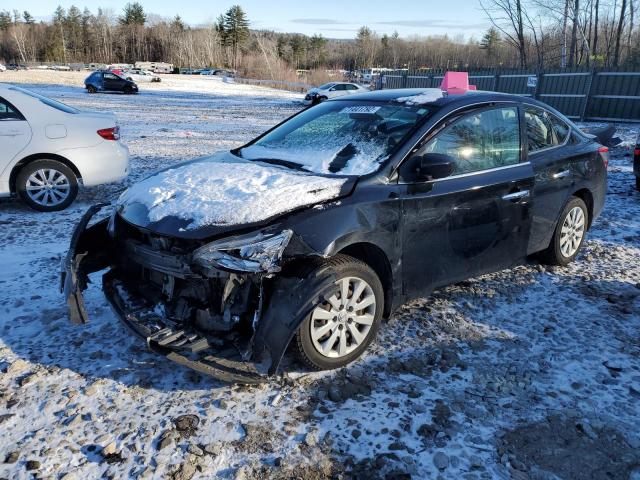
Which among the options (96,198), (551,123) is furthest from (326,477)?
(96,198)

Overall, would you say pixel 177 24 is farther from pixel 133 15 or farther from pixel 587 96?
pixel 587 96

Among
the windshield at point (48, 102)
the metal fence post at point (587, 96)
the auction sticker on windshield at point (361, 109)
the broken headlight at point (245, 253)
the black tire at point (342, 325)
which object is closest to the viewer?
Answer: the broken headlight at point (245, 253)

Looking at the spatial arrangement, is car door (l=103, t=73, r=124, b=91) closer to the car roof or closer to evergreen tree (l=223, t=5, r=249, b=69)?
the car roof

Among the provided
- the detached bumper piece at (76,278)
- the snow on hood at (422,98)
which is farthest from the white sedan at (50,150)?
the snow on hood at (422,98)

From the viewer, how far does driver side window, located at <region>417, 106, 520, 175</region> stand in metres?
3.64

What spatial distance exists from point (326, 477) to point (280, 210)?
1.41 meters

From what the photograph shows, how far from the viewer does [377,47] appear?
125m

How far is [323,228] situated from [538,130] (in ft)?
8.45

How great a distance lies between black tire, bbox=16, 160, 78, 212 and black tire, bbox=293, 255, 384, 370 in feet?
15.5

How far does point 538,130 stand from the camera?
4414 millimetres

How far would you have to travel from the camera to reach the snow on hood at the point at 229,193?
291 cm

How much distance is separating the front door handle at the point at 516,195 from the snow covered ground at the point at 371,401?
0.85 m

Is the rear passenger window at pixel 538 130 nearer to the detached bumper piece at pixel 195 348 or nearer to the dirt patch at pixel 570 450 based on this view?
the dirt patch at pixel 570 450

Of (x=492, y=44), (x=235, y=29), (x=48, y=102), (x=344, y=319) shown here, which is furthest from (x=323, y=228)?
(x=235, y=29)
